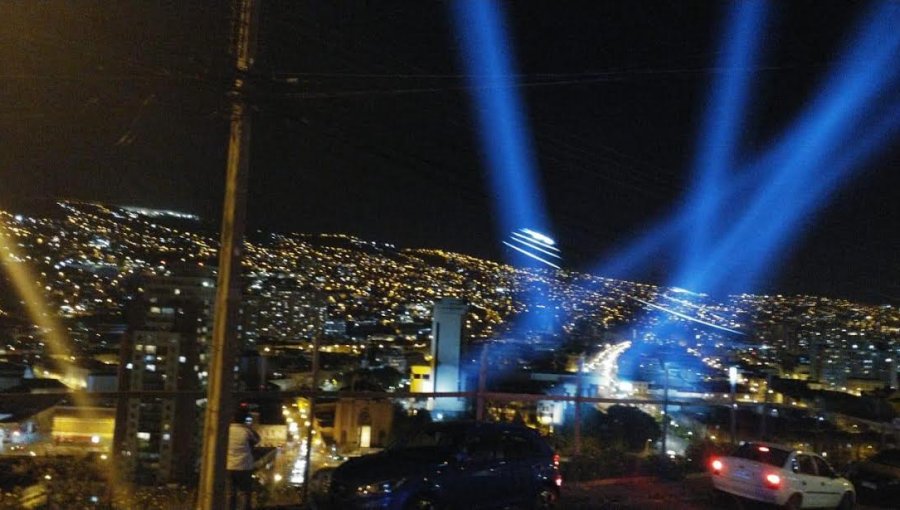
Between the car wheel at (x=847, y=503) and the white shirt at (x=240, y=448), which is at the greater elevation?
the white shirt at (x=240, y=448)

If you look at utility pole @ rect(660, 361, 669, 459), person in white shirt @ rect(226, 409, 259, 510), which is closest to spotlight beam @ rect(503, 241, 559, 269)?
utility pole @ rect(660, 361, 669, 459)

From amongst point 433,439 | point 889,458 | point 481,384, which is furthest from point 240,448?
point 889,458

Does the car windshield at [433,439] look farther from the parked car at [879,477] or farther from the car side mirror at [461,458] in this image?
the parked car at [879,477]

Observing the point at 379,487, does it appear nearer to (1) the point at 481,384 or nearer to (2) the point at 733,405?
(1) the point at 481,384

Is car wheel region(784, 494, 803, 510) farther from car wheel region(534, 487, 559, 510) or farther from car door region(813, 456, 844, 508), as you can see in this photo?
car wheel region(534, 487, 559, 510)

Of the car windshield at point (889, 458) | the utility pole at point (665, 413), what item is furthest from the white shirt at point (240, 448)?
the car windshield at point (889, 458)

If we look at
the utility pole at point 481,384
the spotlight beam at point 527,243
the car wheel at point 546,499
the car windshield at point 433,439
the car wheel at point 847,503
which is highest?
the spotlight beam at point 527,243

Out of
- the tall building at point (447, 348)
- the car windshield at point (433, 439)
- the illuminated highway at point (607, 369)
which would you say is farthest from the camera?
the illuminated highway at point (607, 369)
